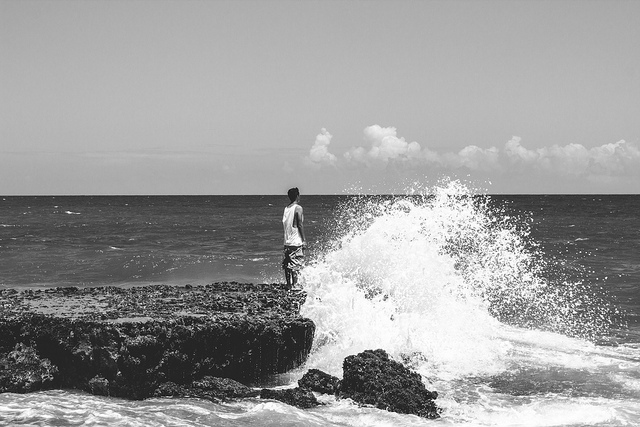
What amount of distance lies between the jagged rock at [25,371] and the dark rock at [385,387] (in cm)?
321

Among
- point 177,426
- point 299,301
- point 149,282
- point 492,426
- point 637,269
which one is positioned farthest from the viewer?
point 637,269

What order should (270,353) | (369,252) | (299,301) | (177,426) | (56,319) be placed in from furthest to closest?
(369,252) < (299,301) < (270,353) < (56,319) < (177,426)

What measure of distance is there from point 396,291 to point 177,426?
18.2ft

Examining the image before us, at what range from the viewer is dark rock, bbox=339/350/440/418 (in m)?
7.00

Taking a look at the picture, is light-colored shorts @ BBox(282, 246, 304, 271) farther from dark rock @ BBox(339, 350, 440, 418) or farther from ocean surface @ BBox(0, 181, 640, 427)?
dark rock @ BBox(339, 350, 440, 418)

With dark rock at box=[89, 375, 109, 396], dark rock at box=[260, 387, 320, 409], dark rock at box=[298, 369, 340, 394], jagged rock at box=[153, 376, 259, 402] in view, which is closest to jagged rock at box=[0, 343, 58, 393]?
dark rock at box=[89, 375, 109, 396]

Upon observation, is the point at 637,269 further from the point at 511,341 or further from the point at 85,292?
the point at 85,292

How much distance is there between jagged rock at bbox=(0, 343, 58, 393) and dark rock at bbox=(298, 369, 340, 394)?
2751 millimetres

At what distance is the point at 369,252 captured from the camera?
1313cm

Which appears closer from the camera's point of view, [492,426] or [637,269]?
[492,426]

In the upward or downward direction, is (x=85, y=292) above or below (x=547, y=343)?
above

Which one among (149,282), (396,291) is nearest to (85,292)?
(396,291)

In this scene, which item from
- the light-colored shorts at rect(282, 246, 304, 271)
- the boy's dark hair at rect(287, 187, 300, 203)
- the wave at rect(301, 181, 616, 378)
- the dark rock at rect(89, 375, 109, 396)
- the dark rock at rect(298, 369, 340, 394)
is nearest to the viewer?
the dark rock at rect(89, 375, 109, 396)

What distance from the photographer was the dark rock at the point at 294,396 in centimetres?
704
